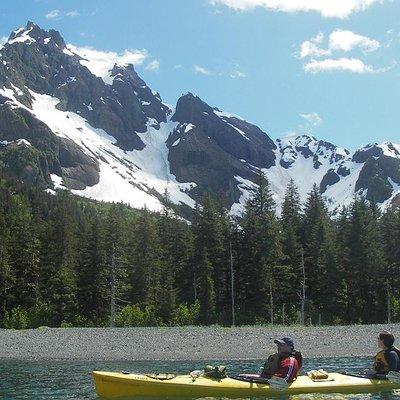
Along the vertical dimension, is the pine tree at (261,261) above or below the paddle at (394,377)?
above

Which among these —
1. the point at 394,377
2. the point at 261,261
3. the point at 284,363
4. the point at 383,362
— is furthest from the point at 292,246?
the point at 284,363

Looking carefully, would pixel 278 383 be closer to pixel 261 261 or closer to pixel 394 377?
pixel 394 377

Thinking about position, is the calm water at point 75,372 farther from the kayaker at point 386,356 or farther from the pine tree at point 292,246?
the pine tree at point 292,246

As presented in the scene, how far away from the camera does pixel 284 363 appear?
1725 cm

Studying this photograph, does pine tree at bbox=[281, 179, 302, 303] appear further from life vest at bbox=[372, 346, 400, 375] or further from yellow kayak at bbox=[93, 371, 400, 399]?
yellow kayak at bbox=[93, 371, 400, 399]

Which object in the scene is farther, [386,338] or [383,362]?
[383,362]

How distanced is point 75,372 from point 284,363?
31.8ft

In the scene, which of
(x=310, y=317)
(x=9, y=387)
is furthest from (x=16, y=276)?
(x=9, y=387)

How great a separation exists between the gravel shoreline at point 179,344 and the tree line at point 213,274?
1187cm

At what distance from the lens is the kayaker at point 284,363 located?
55.5 ft

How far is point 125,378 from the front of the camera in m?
16.6

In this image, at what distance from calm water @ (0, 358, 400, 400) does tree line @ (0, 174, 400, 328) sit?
2204cm

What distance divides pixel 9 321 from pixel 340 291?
95.3 feet

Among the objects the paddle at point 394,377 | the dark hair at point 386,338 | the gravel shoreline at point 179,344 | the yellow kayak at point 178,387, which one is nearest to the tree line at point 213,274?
the gravel shoreline at point 179,344
